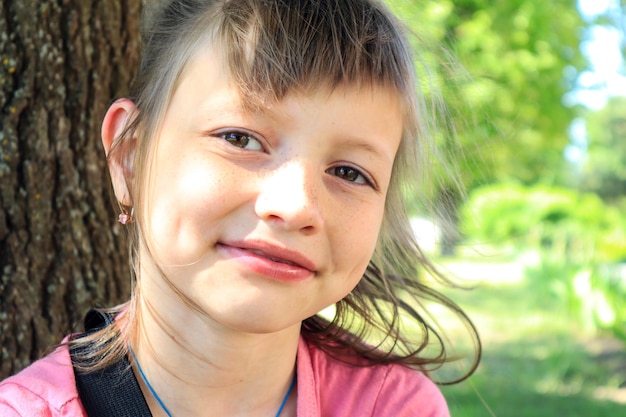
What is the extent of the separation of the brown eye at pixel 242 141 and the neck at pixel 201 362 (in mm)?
416

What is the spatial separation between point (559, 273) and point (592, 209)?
13.0 meters

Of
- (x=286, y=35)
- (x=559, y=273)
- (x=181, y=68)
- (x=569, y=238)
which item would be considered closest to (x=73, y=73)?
(x=181, y=68)

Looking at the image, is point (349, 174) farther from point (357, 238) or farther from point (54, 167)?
point (54, 167)

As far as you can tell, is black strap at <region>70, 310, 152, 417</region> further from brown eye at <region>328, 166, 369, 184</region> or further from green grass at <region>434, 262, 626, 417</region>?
green grass at <region>434, 262, 626, 417</region>

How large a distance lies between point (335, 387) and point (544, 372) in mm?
5900

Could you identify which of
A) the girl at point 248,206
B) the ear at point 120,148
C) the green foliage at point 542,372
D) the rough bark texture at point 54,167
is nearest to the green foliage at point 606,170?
the green foliage at point 542,372

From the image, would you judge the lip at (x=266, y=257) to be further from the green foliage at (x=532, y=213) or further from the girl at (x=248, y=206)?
the green foliage at (x=532, y=213)

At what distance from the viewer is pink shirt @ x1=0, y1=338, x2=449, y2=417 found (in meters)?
1.81

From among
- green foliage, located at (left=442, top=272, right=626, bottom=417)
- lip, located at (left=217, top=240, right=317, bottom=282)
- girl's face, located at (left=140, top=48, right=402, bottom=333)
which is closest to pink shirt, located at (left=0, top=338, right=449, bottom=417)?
girl's face, located at (left=140, top=48, right=402, bottom=333)

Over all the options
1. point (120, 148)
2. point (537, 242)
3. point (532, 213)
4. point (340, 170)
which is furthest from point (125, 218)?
point (532, 213)

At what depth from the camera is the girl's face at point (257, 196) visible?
5.44 ft

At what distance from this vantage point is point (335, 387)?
6.93ft

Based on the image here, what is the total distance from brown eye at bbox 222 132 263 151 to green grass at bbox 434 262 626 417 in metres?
2.55

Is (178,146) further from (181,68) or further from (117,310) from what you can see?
(117,310)
